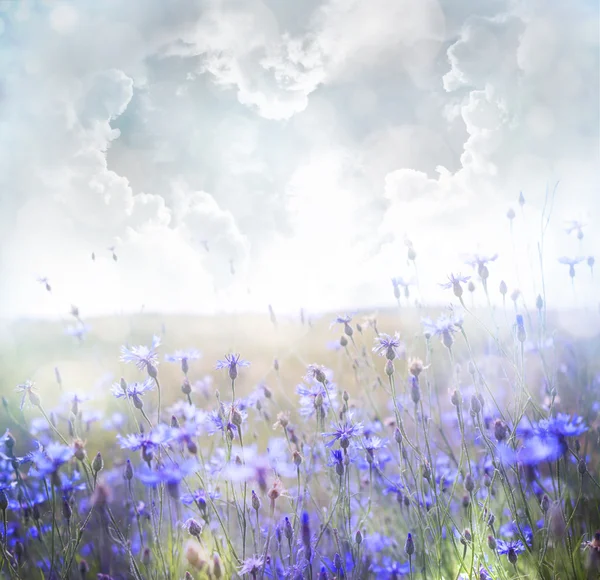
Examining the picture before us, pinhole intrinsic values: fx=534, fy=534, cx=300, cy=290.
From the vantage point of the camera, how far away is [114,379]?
1.45 meters

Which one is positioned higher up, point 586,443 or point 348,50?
point 348,50

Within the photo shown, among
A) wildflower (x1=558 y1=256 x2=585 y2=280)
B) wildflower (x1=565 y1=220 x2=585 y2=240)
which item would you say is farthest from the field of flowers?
wildflower (x1=565 y1=220 x2=585 y2=240)

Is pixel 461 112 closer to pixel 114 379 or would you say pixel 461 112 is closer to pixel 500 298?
pixel 500 298

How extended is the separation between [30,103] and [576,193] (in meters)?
1.52

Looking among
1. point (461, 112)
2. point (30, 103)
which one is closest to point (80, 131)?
point (30, 103)

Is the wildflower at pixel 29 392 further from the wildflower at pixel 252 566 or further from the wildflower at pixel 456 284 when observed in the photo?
the wildflower at pixel 456 284

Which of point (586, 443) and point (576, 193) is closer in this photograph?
point (586, 443)

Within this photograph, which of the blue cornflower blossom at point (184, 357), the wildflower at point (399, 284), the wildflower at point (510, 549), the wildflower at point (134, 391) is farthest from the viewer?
the wildflower at point (399, 284)

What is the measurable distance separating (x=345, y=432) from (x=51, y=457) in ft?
2.02

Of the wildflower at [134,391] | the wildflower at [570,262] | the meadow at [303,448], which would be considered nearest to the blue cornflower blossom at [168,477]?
the meadow at [303,448]

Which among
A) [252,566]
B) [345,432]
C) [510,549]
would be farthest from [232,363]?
[510,549]

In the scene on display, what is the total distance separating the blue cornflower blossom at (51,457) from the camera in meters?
1.10

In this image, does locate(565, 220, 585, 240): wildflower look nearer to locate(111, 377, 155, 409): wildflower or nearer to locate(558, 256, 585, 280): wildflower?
locate(558, 256, 585, 280): wildflower

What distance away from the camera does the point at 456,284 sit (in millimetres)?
1190
